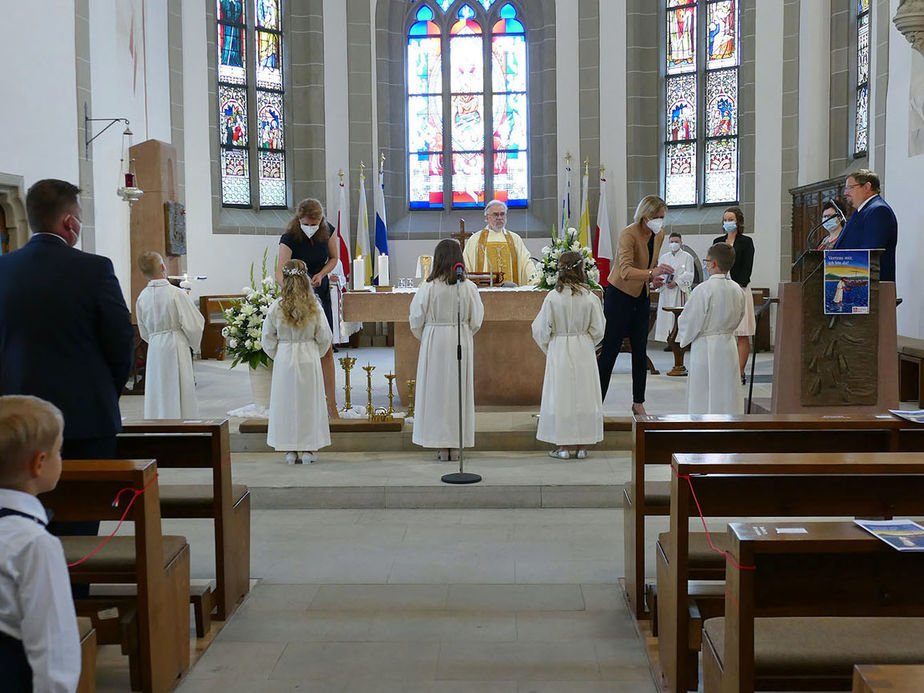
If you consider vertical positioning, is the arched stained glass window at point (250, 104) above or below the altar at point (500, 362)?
above

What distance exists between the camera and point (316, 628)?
4.23m

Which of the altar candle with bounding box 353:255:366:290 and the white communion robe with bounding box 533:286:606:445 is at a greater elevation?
the altar candle with bounding box 353:255:366:290

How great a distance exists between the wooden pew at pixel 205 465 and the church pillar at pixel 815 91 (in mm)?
10697

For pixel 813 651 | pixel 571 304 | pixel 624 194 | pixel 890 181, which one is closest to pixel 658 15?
pixel 624 194

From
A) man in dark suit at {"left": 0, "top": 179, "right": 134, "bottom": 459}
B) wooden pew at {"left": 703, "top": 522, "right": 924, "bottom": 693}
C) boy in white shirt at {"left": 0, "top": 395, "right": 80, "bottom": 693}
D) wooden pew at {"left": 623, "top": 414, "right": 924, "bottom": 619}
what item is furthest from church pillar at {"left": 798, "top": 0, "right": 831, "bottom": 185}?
boy in white shirt at {"left": 0, "top": 395, "right": 80, "bottom": 693}

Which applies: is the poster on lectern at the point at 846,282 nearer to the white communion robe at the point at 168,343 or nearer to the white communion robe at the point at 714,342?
the white communion robe at the point at 714,342

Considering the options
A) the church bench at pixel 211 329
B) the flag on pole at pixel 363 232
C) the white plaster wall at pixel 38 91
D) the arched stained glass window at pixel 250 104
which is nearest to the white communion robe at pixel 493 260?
the white plaster wall at pixel 38 91

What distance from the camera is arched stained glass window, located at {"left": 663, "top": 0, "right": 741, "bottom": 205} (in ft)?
47.5

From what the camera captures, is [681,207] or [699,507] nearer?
[699,507]

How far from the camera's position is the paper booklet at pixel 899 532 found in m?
2.33

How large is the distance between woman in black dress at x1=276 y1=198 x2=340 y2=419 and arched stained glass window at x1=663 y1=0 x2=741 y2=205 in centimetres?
822

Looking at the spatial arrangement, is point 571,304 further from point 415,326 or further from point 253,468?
point 253,468

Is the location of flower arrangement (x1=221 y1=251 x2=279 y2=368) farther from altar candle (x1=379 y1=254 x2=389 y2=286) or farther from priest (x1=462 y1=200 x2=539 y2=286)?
priest (x1=462 y1=200 x2=539 y2=286)

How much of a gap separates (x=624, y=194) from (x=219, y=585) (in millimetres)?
11574
